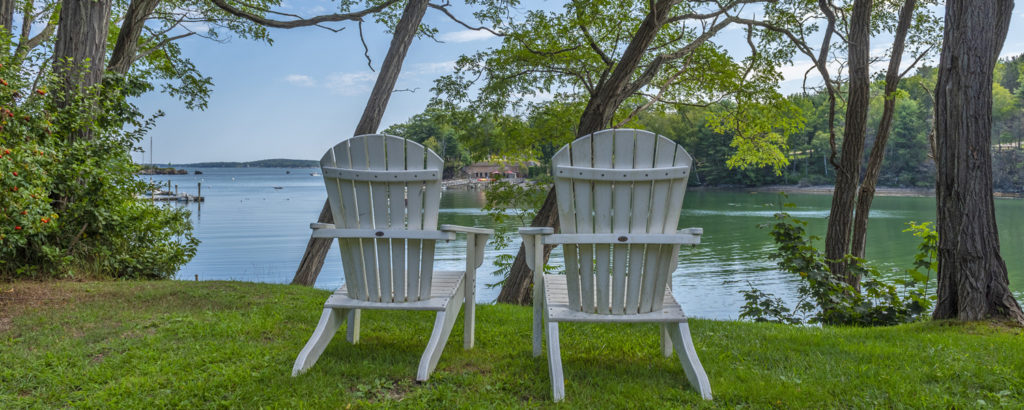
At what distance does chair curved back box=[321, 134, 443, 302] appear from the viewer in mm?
2584

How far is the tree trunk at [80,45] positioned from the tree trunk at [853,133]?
7.90 metres

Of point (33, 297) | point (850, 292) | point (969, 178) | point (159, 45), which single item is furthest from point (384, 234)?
point (159, 45)

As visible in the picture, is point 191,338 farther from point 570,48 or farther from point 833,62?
point 833,62

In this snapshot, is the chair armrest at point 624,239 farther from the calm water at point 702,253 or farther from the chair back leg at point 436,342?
the calm water at point 702,253

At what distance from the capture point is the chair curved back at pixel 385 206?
8.48ft

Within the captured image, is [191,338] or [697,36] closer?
[191,338]

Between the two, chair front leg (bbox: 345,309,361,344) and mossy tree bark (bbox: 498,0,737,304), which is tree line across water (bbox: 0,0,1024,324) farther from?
chair front leg (bbox: 345,309,361,344)

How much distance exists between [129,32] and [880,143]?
30.6 feet

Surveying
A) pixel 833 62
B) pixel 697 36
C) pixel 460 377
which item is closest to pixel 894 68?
pixel 833 62

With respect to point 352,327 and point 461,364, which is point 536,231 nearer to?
point 461,364

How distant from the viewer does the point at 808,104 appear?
25.8ft

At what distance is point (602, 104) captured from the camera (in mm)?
6281

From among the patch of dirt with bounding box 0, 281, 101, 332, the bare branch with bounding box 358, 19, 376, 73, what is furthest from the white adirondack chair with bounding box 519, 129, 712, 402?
the bare branch with bounding box 358, 19, 376, 73

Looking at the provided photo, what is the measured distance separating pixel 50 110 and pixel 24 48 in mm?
501
